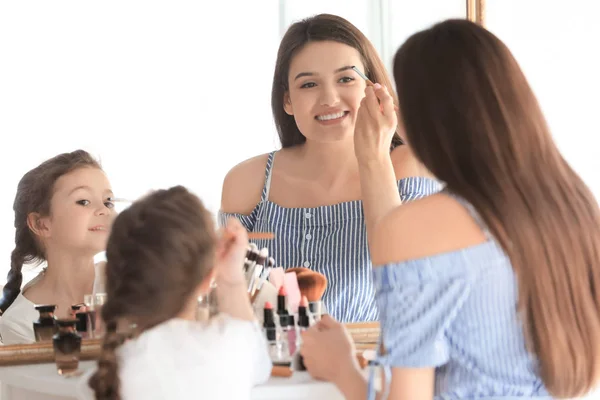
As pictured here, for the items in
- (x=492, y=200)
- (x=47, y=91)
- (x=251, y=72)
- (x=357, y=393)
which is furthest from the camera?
(x=251, y=72)

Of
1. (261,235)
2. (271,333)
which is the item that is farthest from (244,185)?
(271,333)

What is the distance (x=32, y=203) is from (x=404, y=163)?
0.70 metres

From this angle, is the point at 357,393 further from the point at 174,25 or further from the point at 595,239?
the point at 174,25

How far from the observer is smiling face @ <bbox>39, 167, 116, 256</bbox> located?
1.37 meters

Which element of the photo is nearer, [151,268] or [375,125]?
[151,268]

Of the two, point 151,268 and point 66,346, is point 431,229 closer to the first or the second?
point 151,268

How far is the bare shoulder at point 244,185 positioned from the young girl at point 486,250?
57 centimetres

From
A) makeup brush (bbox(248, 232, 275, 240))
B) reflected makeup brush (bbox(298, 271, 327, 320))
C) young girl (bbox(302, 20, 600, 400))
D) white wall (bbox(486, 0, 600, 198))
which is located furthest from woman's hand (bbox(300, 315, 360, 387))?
white wall (bbox(486, 0, 600, 198))

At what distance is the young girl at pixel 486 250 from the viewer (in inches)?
36.7

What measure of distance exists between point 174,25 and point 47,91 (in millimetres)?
243

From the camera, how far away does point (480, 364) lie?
97cm

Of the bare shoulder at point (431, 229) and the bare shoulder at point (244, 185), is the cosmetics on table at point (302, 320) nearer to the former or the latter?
the bare shoulder at point (244, 185)

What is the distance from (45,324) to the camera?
1.39m

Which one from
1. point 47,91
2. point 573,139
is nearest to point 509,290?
point 47,91
